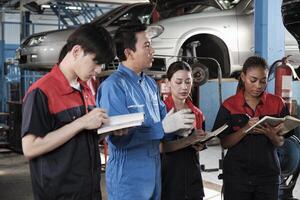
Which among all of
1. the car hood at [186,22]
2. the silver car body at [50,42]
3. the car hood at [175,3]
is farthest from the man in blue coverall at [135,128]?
the silver car body at [50,42]

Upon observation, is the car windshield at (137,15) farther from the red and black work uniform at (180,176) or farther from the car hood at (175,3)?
the red and black work uniform at (180,176)

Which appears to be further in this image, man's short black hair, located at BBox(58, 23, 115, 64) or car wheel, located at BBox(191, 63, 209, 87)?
car wheel, located at BBox(191, 63, 209, 87)

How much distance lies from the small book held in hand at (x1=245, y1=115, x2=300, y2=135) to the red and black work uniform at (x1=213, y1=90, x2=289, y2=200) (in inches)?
4.4

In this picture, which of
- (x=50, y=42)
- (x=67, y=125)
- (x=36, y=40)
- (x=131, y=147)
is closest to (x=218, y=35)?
(x=50, y=42)

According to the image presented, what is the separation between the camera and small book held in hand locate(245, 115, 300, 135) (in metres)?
2.52

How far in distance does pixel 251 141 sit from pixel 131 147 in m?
0.77

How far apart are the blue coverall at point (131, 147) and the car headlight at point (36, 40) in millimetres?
5426

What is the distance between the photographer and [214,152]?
A: 7.34 metres

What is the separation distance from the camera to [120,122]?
2.04 m

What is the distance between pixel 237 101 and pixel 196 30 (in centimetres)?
372

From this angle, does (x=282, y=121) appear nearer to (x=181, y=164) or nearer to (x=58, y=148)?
(x=181, y=164)

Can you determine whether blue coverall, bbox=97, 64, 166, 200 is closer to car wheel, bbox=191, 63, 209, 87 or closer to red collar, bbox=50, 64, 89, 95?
red collar, bbox=50, 64, 89, 95

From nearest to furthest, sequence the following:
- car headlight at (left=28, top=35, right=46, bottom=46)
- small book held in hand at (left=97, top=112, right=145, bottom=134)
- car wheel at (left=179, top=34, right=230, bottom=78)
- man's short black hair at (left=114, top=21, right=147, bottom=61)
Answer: small book held in hand at (left=97, top=112, right=145, bottom=134)
man's short black hair at (left=114, top=21, right=147, bottom=61)
car wheel at (left=179, top=34, right=230, bottom=78)
car headlight at (left=28, top=35, right=46, bottom=46)

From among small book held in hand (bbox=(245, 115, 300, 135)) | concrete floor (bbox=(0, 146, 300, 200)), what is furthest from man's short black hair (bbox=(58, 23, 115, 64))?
concrete floor (bbox=(0, 146, 300, 200))
